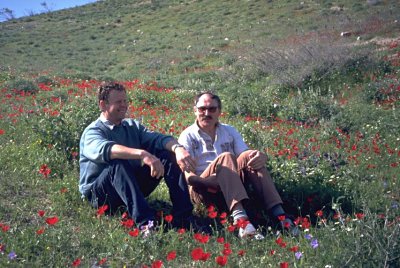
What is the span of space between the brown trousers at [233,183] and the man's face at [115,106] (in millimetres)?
875

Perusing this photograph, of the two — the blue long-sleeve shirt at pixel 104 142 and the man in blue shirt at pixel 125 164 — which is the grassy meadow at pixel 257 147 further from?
the blue long-sleeve shirt at pixel 104 142

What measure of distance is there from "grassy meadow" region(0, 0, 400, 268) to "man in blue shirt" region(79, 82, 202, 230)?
151 millimetres

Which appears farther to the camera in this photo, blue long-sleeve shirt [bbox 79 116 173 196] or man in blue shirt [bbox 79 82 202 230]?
blue long-sleeve shirt [bbox 79 116 173 196]

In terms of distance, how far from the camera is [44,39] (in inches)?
1205

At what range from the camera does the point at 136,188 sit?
3.74 m

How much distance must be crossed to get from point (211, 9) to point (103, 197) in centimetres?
3102

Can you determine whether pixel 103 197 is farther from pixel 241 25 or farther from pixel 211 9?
pixel 211 9

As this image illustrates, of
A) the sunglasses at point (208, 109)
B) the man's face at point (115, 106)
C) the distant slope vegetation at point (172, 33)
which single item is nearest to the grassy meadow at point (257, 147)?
the distant slope vegetation at point (172, 33)

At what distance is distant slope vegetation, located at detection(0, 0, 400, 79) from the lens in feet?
61.8

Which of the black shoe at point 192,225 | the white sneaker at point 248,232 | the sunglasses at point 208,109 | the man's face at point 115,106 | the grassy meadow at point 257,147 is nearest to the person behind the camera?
the grassy meadow at point 257,147

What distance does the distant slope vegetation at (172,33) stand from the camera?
18844 mm

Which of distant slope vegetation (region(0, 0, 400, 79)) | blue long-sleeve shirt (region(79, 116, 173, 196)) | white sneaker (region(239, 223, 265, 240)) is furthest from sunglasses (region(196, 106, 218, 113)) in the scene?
distant slope vegetation (region(0, 0, 400, 79))

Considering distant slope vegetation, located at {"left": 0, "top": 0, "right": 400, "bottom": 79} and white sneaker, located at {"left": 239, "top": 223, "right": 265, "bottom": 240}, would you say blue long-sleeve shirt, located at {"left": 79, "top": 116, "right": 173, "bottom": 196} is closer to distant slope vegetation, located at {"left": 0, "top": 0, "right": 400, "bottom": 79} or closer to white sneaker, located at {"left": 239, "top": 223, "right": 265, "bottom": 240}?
white sneaker, located at {"left": 239, "top": 223, "right": 265, "bottom": 240}

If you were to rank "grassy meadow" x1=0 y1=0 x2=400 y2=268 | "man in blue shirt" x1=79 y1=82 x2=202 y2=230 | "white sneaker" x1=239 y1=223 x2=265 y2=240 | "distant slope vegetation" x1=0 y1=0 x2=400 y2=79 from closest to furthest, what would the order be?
"grassy meadow" x1=0 y1=0 x2=400 y2=268 → "white sneaker" x1=239 y1=223 x2=265 y2=240 → "man in blue shirt" x1=79 y1=82 x2=202 y2=230 → "distant slope vegetation" x1=0 y1=0 x2=400 y2=79
